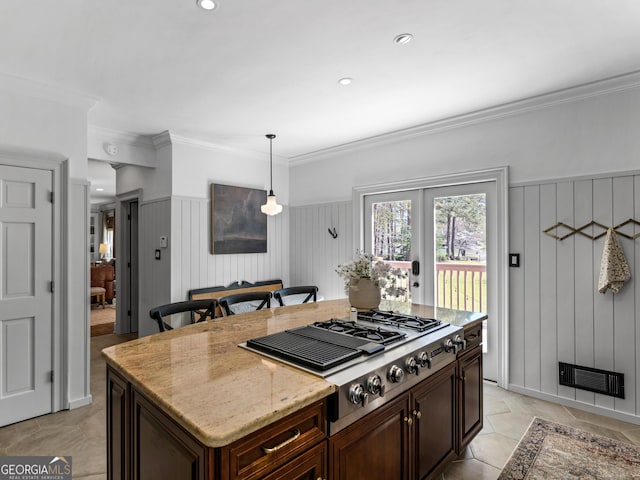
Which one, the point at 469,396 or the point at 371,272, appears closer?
the point at 469,396

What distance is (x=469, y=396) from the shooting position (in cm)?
221

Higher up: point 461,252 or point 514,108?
point 514,108

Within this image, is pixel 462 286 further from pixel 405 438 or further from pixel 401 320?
pixel 405 438

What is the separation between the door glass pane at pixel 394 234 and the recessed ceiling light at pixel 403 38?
6.79 ft

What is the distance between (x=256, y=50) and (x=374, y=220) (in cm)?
256

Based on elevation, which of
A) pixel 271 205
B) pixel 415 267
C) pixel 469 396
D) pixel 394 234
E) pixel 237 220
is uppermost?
pixel 271 205

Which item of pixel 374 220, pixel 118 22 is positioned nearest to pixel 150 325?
pixel 374 220

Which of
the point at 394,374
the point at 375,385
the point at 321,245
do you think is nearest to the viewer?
the point at 375,385

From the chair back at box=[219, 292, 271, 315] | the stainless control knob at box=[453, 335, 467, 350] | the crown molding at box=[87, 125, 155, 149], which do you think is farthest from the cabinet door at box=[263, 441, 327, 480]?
the crown molding at box=[87, 125, 155, 149]

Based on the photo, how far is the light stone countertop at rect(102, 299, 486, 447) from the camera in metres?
1.02

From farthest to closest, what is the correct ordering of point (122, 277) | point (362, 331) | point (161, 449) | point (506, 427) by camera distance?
1. point (122, 277)
2. point (506, 427)
3. point (362, 331)
4. point (161, 449)

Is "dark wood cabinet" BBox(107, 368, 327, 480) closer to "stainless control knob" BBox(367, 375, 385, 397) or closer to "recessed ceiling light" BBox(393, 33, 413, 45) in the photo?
"stainless control knob" BBox(367, 375, 385, 397)

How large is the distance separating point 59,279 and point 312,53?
8.79 ft

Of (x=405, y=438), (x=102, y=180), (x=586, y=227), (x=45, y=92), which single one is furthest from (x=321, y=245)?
(x=102, y=180)
